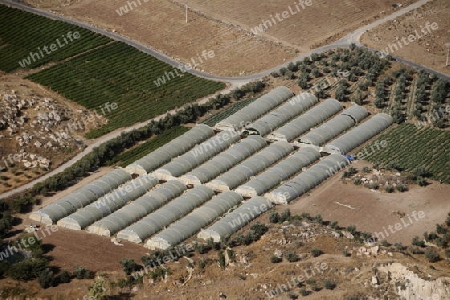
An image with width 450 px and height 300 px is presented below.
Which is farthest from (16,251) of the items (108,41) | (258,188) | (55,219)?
(108,41)

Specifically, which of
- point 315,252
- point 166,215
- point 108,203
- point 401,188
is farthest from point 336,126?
point 315,252

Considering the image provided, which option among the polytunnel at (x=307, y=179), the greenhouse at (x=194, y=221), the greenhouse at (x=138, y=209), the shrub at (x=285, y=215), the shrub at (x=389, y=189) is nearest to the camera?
the greenhouse at (x=194, y=221)

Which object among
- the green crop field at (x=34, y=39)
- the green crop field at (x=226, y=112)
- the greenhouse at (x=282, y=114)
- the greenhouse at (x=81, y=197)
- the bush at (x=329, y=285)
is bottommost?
the bush at (x=329, y=285)

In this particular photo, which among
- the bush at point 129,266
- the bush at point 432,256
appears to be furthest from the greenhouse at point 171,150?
the bush at point 432,256

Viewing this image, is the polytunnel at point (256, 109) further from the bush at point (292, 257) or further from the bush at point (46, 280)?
the bush at point (46, 280)

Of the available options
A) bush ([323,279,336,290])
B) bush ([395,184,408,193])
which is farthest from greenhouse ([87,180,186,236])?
bush ([323,279,336,290])

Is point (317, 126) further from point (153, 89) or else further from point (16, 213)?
point (16, 213)
